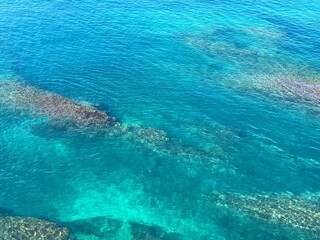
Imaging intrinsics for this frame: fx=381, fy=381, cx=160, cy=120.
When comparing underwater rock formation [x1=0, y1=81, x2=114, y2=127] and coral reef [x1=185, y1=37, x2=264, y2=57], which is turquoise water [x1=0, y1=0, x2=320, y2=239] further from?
underwater rock formation [x1=0, y1=81, x2=114, y2=127]

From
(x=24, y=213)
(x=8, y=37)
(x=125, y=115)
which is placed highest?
(x=8, y=37)

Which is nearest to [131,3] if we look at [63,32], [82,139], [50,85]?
[63,32]

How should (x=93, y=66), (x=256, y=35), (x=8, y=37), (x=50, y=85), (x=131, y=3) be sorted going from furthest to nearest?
(x=131, y=3), (x=256, y=35), (x=8, y=37), (x=93, y=66), (x=50, y=85)

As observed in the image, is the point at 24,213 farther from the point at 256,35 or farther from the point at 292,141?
the point at 256,35

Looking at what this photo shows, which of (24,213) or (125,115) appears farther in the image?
(125,115)

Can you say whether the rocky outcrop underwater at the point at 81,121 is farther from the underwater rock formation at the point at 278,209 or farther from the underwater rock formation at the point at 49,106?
the underwater rock formation at the point at 278,209

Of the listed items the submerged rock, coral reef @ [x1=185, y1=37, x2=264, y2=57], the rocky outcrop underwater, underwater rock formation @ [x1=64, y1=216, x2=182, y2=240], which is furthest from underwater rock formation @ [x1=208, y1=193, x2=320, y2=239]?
coral reef @ [x1=185, y1=37, x2=264, y2=57]

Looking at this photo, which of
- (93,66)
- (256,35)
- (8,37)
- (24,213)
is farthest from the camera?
(256,35)
